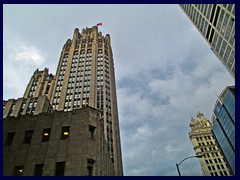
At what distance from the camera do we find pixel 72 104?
277 ft

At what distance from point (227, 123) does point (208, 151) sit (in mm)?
50313

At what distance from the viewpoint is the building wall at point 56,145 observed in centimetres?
2419

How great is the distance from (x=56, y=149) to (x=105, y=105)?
66.0 m

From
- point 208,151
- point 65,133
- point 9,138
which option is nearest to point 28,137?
point 9,138

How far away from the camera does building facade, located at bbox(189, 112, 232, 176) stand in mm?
113000

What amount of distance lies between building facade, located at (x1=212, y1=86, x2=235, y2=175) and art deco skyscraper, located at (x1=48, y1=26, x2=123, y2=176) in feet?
149

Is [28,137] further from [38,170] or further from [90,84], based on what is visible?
[90,84]

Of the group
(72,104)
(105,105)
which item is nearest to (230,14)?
(105,105)

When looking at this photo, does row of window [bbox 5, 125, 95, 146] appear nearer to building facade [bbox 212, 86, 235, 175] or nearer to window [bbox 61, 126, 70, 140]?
window [bbox 61, 126, 70, 140]

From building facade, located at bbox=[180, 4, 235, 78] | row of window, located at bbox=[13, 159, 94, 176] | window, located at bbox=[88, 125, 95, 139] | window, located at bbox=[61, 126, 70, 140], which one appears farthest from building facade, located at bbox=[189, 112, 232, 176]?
window, located at bbox=[61, 126, 70, 140]

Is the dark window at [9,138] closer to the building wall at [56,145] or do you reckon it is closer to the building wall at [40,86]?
the building wall at [56,145]

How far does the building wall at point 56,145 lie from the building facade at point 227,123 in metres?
64.0

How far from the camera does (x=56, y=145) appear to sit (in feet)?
85.8

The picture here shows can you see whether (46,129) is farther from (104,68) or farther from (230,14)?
(104,68)
